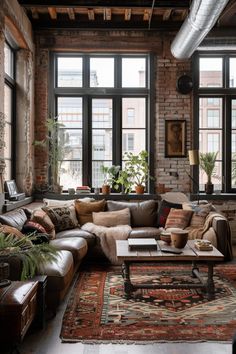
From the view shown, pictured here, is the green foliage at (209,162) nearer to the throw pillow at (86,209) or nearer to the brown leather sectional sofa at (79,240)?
the brown leather sectional sofa at (79,240)

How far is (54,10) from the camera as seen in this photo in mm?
7250

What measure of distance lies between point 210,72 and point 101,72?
6.99 feet

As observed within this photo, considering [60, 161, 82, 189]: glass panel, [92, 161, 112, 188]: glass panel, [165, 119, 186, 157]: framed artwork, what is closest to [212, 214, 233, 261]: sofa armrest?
[165, 119, 186, 157]: framed artwork

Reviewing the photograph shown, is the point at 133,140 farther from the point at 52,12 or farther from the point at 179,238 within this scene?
the point at 179,238

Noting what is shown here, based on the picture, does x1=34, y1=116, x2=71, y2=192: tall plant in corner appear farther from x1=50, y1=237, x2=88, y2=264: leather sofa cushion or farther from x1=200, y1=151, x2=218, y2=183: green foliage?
x1=200, y1=151, x2=218, y2=183: green foliage

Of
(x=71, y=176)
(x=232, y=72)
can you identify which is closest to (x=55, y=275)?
(x=71, y=176)

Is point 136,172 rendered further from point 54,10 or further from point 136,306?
point 136,306

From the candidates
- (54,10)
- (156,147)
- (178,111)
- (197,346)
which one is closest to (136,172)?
(156,147)

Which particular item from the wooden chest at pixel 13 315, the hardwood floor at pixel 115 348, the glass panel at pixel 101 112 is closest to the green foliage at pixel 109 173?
the glass panel at pixel 101 112

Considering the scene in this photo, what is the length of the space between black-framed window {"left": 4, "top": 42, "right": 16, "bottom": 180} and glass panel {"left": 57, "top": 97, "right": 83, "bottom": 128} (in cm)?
109

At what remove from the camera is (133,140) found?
8055 millimetres

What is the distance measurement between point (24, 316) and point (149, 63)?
612 cm

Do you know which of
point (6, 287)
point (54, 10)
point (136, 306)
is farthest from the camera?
point (54, 10)

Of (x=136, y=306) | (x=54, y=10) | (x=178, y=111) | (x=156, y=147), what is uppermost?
(x=54, y=10)
